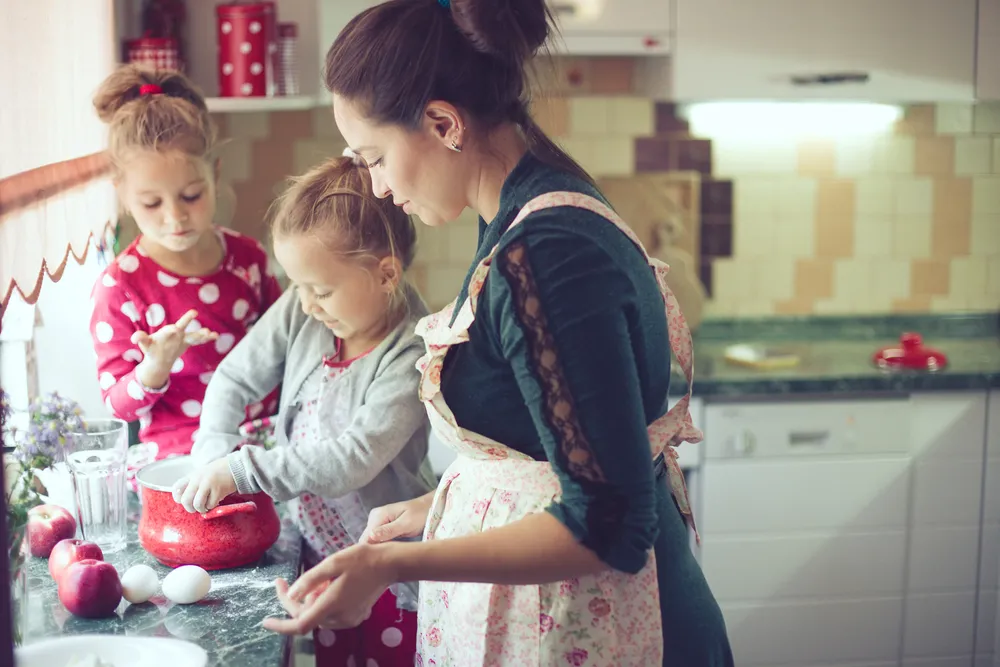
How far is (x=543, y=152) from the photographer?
44.2 inches

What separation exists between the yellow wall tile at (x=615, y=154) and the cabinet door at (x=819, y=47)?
348mm

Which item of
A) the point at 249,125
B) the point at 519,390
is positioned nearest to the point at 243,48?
the point at 249,125

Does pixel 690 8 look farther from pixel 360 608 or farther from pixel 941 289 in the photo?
pixel 360 608

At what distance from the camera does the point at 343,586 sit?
36.8 inches

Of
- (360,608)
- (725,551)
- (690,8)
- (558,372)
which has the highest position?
(690,8)

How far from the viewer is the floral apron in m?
1.11

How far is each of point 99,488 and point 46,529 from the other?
0.28ft

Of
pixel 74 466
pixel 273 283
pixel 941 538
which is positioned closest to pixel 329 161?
pixel 273 283

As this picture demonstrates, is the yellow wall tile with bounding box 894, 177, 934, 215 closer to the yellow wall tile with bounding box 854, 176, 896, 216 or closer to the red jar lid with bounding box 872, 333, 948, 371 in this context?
the yellow wall tile with bounding box 854, 176, 896, 216

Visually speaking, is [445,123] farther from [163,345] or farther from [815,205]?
[815,205]

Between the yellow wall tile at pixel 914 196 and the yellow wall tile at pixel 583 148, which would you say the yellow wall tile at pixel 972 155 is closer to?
the yellow wall tile at pixel 914 196

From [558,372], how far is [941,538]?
2.04 m

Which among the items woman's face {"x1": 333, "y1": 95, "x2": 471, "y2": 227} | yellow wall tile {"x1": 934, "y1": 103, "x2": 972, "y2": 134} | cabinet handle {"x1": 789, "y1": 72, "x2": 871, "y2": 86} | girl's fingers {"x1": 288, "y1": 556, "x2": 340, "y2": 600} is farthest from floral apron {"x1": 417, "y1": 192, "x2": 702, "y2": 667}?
yellow wall tile {"x1": 934, "y1": 103, "x2": 972, "y2": 134}

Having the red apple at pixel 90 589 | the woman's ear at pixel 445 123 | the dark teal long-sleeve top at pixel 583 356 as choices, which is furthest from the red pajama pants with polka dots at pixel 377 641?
the woman's ear at pixel 445 123
